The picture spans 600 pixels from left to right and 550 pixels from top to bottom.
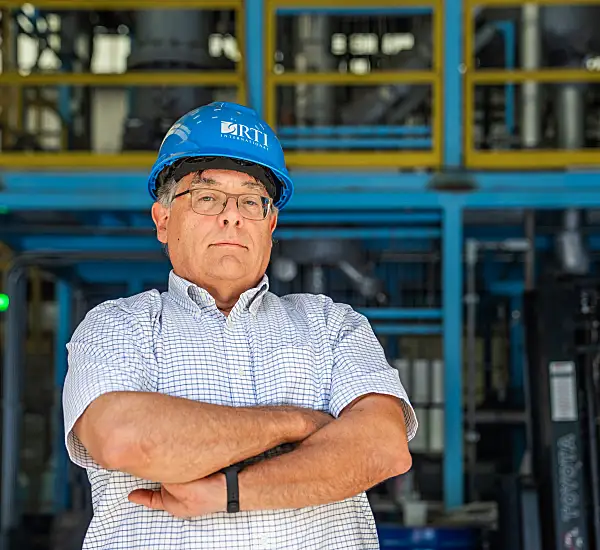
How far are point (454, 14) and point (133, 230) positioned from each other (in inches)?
89.6

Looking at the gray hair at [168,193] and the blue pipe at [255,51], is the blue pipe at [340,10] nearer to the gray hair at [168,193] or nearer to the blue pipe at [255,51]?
the blue pipe at [255,51]

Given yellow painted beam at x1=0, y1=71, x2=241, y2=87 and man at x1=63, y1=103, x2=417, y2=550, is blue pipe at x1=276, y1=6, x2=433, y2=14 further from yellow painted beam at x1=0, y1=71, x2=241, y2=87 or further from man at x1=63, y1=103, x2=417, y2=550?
man at x1=63, y1=103, x2=417, y2=550

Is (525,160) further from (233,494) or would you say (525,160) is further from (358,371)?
(233,494)

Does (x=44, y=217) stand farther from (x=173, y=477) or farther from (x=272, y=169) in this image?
(x=173, y=477)

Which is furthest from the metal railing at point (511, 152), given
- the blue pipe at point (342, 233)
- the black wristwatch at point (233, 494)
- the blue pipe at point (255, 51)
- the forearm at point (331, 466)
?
the black wristwatch at point (233, 494)

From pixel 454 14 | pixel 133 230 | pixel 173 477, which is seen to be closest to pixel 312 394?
pixel 173 477

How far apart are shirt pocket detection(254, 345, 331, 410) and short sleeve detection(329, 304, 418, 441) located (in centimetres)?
3

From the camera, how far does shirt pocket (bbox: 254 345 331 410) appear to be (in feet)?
7.60

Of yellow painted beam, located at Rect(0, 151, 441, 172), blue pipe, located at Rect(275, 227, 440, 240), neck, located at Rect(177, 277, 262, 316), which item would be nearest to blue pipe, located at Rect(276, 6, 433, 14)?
yellow painted beam, located at Rect(0, 151, 441, 172)

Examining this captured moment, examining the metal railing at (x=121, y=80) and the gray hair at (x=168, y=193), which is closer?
the gray hair at (x=168, y=193)

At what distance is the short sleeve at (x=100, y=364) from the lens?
6.98ft

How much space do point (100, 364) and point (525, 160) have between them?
313cm

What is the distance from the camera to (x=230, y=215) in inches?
99.4

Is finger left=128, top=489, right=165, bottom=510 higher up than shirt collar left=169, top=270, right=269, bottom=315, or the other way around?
shirt collar left=169, top=270, right=269, bottom=315
